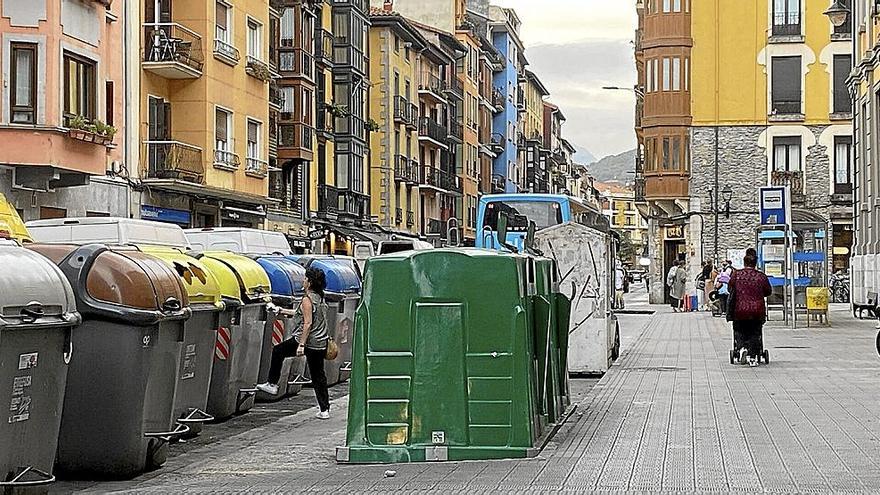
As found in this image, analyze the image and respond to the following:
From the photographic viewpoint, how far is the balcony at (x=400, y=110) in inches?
2923

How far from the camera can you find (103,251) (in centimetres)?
1096

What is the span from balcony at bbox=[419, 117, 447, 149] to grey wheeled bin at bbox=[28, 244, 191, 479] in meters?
69.9

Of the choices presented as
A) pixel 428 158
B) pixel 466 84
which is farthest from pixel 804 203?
pixel 466 84

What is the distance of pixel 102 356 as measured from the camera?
Result: 10.7m

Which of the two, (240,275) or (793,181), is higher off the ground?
(793,181)

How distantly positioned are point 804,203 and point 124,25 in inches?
1278

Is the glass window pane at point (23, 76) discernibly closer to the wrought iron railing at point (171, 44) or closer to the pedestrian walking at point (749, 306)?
the wrought iron railing at point (171, 44)

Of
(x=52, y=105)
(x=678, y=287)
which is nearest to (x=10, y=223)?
(x=52, y=105)

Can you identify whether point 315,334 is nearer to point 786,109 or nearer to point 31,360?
point 31,360

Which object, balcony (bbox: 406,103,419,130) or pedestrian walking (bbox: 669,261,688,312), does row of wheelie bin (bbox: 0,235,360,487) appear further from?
balcony (bbox: 406,103,419,130)

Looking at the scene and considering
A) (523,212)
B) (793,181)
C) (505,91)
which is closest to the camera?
(523,212)

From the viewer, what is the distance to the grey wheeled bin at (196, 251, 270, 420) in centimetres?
1469

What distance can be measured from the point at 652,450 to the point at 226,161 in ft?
101

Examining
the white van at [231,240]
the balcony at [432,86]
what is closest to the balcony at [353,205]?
the balcony at [432,86]
